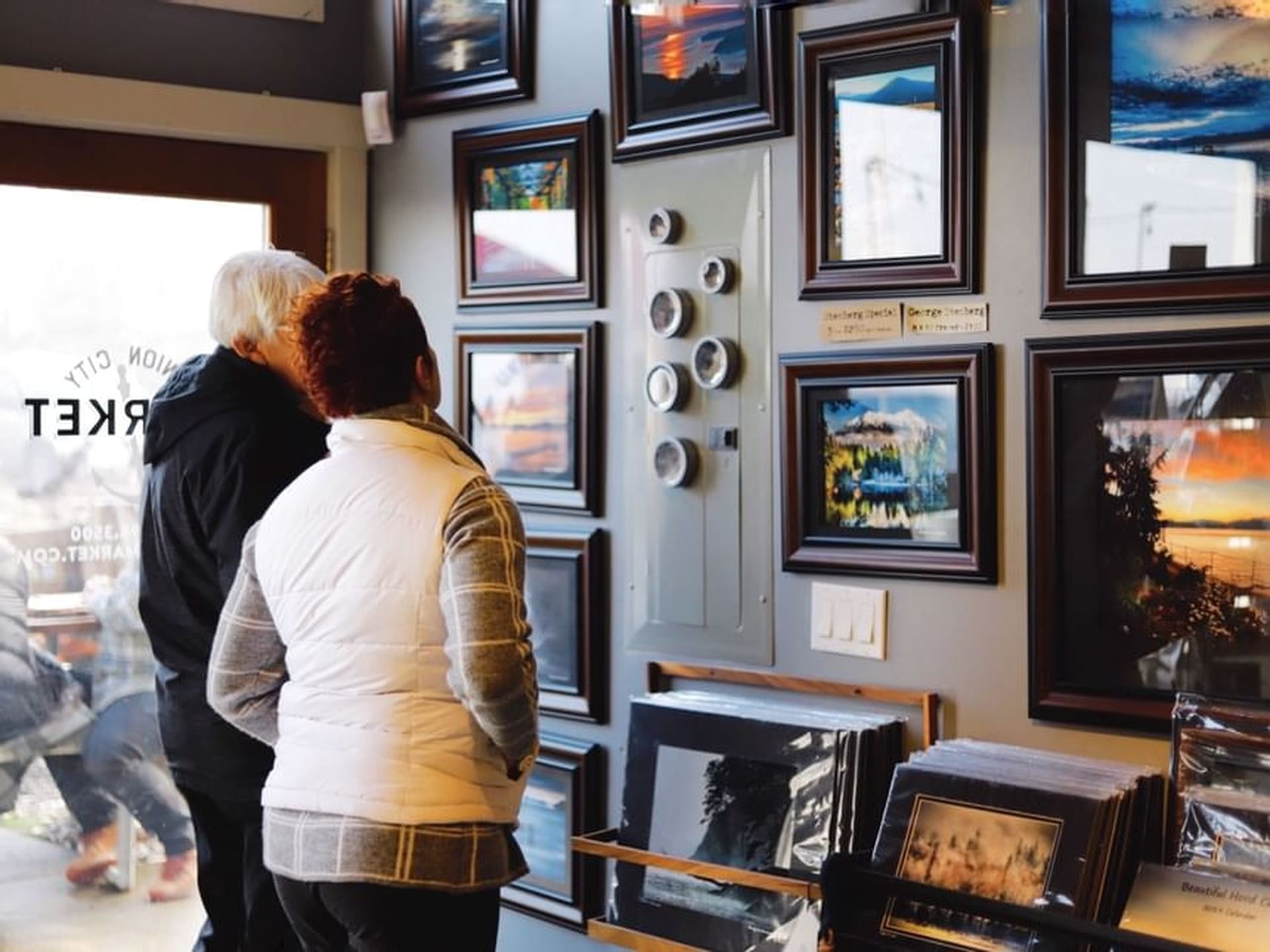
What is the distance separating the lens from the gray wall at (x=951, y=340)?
244 centimetres

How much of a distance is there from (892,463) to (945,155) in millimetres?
484

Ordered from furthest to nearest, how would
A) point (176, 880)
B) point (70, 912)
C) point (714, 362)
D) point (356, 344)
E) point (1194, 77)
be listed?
1. point (176, 880)
2. point (70, 912)
3. point (714, 362)
4. point (1194, 77)
5. point (356, 344)

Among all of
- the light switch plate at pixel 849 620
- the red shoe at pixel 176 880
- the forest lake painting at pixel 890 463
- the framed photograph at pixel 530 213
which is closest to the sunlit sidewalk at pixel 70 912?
the red shoe at pixel 176 880

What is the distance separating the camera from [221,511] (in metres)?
2.43

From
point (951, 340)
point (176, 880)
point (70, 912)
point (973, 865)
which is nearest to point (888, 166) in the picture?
point (951, 340)

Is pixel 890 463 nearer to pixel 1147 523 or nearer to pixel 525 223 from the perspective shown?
pixel 1147 523

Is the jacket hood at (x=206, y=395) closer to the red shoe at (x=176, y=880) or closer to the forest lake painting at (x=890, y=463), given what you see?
the forest lake painting at (x=890, y=463)

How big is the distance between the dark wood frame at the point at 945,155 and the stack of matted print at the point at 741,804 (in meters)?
0.69

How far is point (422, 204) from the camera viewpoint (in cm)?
342

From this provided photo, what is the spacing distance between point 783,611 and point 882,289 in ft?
1.86

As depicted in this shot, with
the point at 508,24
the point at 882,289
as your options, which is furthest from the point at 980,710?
the point at 508,24

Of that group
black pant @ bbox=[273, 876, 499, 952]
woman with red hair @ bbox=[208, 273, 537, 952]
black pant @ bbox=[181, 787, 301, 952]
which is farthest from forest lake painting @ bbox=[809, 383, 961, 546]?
black pant @ bbox=[181, 787, 301, 952]

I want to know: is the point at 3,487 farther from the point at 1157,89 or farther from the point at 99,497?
the point at 1157,89

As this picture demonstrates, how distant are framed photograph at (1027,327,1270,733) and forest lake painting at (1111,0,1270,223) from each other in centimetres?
27
